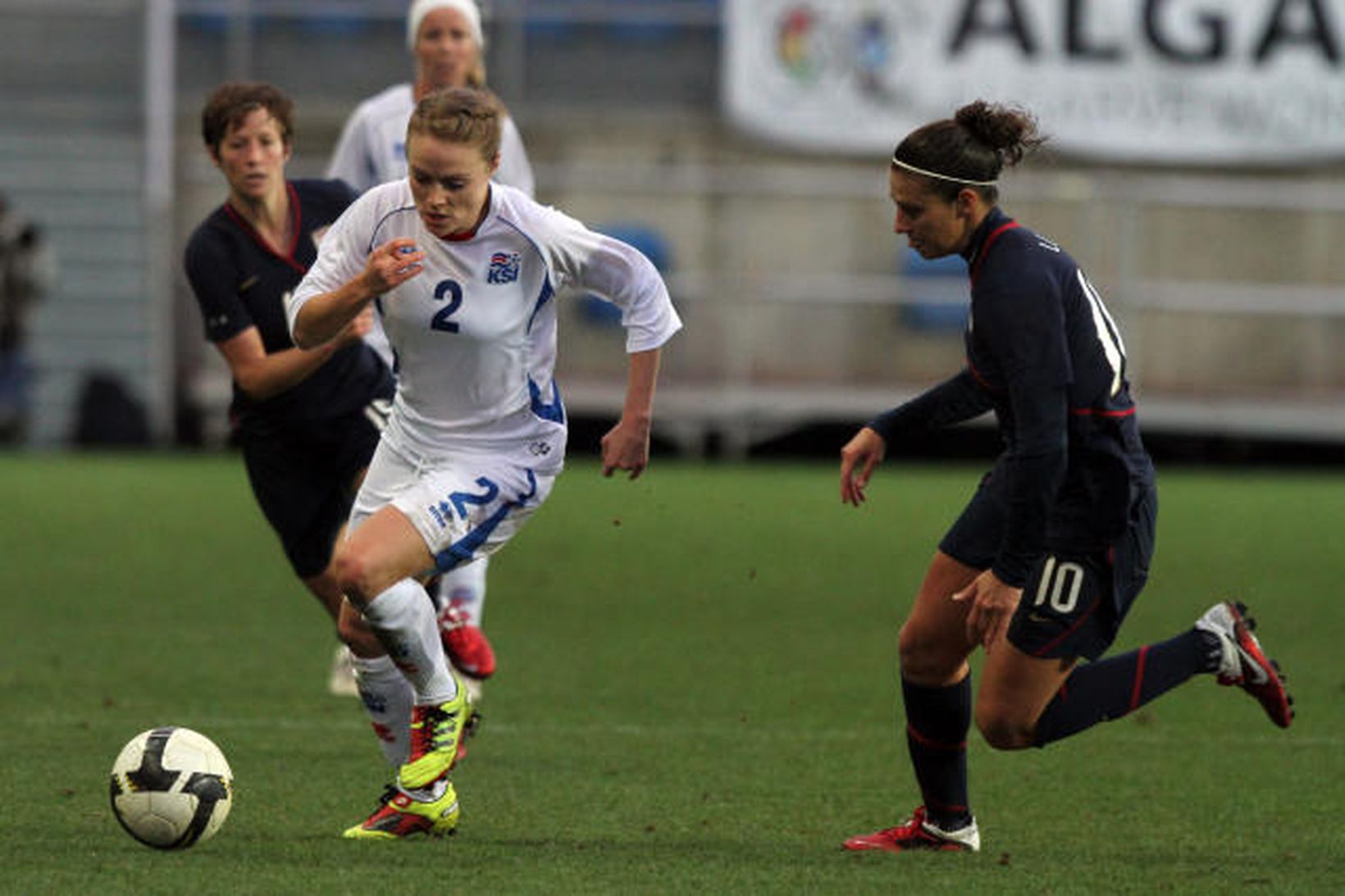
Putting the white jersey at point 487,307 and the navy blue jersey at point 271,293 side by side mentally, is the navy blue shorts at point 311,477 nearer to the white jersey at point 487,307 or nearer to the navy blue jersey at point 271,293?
the navy blue jersey at point 271,293

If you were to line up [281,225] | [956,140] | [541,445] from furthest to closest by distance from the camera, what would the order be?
[281,225] < [541,445] < [956,140]

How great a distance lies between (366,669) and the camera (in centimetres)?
670

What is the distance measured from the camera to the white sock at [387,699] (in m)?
6.71

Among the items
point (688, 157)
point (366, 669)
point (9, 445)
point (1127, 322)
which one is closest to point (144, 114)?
point (9, 445)

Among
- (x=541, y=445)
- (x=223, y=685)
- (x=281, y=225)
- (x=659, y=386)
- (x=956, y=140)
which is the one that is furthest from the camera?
(x=659, y=386)

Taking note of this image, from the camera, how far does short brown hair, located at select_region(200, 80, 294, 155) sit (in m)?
7.92

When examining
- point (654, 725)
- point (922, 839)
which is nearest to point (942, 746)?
point (922, 839)

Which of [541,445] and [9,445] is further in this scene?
[9,445]

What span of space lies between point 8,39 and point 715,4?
582cm

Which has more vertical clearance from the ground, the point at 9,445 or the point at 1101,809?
the point at 1101,809

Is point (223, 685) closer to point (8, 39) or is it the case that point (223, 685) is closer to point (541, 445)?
point (541, 445)

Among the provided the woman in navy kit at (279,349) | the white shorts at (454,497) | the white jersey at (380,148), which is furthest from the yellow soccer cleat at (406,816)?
the white jersey at (380,148)

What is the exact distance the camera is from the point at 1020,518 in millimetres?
5766

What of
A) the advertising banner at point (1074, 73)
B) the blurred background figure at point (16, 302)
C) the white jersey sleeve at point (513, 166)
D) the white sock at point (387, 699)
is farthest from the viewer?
the advertising banner at point (1074, 73)
